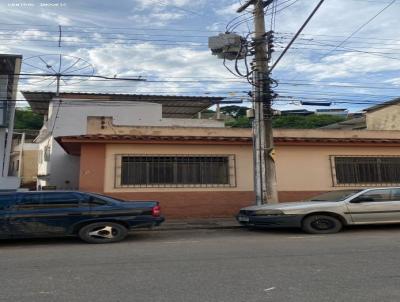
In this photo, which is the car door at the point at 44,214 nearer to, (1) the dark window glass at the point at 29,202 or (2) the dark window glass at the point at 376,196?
(1) the dark window glass at the point at 29,202

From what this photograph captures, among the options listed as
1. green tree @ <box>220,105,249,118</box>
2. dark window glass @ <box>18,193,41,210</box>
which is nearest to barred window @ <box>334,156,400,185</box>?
dark window glass @ <box>18,193,41,210</box>

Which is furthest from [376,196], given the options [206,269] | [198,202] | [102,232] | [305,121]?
[305,121]

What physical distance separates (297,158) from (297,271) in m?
9.90

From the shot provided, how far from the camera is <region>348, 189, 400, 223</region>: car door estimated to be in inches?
443

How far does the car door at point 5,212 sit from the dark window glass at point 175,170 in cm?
534

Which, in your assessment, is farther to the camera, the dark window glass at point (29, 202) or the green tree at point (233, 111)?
the green tree at point (233, 111)

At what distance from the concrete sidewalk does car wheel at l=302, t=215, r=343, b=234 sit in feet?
7.96

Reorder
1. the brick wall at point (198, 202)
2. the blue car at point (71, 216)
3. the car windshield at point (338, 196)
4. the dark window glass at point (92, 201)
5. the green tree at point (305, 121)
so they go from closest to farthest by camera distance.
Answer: the blue car at point (71, 216) < the dark window glass at point (92, 201) < the car windshield at point (338, 196) < the brick wall at point (198, 202) < the green tree at point (305, 121)

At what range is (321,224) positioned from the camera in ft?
36.5

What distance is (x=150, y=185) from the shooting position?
48.8 ft

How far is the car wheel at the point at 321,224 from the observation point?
10984 mm

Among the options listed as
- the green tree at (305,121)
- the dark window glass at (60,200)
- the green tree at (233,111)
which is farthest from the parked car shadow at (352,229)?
the green tree at (305,121)

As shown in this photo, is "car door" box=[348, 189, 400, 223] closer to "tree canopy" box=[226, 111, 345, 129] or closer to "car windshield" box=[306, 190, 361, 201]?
"car windshield" box=[306, 190, 361, 201]

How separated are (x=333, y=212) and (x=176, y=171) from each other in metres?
5.96
